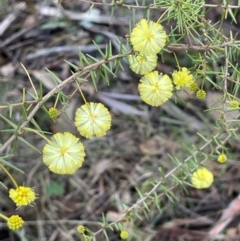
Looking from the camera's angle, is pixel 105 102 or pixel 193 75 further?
pixel 105 102

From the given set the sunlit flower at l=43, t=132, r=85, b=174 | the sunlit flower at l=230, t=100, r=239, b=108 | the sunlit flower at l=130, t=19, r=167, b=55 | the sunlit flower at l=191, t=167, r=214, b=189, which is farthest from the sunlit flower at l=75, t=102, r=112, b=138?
the sunlit flower at l=191, t=167, r=214, b=189

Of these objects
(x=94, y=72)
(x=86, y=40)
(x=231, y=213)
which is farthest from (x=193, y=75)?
(x=86, y=40)

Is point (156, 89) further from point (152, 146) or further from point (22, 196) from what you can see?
point (152, 146)

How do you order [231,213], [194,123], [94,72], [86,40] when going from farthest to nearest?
[86,40]
[194,123]
[231,213]
[94,72]

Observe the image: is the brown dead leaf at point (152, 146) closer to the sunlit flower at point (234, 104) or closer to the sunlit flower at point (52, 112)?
the sunlit flower at point (234, 104)

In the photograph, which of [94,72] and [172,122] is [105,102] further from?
[94,72]

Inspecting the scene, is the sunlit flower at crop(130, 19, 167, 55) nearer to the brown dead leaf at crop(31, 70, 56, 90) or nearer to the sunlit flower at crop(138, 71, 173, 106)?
the sunlit flower at crop(138, 71, 173, 106)

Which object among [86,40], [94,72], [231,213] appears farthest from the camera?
[86,40]

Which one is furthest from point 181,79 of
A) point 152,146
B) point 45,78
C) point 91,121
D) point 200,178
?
point 45,78
